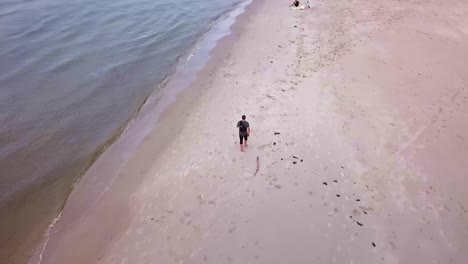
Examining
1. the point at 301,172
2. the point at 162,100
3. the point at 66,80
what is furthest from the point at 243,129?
the point at 66,80

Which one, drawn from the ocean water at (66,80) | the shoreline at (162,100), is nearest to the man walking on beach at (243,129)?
the shoreline at (162,100)

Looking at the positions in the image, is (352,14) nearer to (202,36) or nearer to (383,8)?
(383,8)

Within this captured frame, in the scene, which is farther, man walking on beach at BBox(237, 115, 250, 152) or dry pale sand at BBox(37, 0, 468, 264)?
man walking on beach at BBox(237, 115, 250, 152)

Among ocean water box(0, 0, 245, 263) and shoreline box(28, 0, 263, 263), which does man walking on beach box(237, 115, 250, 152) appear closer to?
shoreline box(28, 0, 263, 263)

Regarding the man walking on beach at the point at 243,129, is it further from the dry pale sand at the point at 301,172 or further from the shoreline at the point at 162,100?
the shoreline at the point at 162,100

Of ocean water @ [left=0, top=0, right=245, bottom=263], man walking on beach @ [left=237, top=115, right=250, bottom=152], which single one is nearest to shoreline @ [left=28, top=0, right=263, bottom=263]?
ocean water @ [left=0, top=0, right=245, bottom=263]
